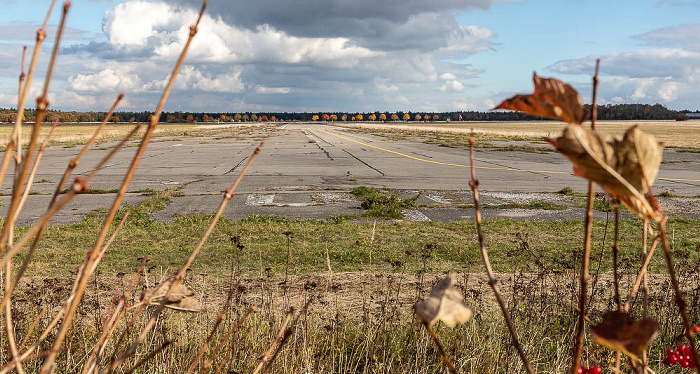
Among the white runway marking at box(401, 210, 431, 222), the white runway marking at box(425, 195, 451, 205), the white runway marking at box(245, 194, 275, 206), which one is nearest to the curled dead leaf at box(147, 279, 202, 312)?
the white runway marking at box(401, 210, 431, 222)

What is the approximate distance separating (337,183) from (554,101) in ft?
49.2

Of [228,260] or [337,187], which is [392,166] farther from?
[228,260]

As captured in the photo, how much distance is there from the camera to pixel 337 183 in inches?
610

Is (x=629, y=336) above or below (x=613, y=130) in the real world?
above

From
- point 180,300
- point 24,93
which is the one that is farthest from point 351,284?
point 24,93

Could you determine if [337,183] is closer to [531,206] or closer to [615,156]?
[531,206]

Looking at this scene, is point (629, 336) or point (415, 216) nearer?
point (629, 336)

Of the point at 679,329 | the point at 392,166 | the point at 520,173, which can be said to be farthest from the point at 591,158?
the point at 392,166

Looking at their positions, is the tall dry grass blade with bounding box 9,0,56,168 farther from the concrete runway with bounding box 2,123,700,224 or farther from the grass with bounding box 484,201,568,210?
the grass with bounding box 484,201,568,210

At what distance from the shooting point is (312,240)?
8.27 m

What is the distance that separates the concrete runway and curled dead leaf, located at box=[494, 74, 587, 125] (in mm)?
9838

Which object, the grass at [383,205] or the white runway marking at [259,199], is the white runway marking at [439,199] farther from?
the white runway marking at [259,199]

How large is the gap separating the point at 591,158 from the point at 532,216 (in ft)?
35.1

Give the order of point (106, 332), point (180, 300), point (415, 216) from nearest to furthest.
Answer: point (180, 300), point (106, 332), point (415, 216)
